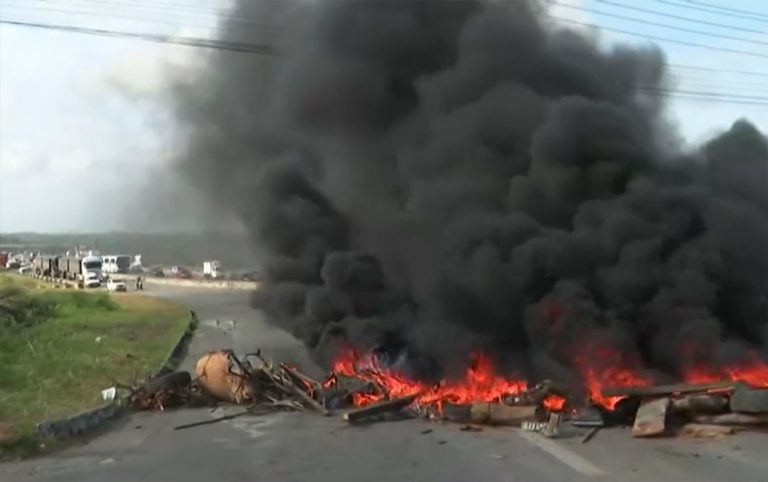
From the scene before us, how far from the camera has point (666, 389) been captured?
45.3ft

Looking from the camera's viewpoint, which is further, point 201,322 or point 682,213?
point 201,322

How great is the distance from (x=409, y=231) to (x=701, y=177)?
7088 mm

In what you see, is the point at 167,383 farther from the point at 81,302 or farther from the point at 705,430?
the point at 81,302

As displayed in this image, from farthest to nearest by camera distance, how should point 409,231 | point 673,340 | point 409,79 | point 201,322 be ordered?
point 201,322, point 409,79, point 409,231, point 673,340

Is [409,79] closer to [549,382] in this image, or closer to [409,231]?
[409,231]

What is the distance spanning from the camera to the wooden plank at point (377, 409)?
50.5 feet

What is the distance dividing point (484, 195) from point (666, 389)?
7.77 m

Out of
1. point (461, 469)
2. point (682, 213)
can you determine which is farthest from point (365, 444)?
point (682, 213)

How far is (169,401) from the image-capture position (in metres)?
17.8

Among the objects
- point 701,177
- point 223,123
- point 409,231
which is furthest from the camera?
point 223,123

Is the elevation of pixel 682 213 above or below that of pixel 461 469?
above

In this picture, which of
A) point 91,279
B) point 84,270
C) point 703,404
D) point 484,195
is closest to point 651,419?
point 703,404

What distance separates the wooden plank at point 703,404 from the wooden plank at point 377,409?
475 centimetres

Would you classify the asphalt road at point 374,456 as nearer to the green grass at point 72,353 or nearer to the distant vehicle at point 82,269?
the green grass at point 72,353
